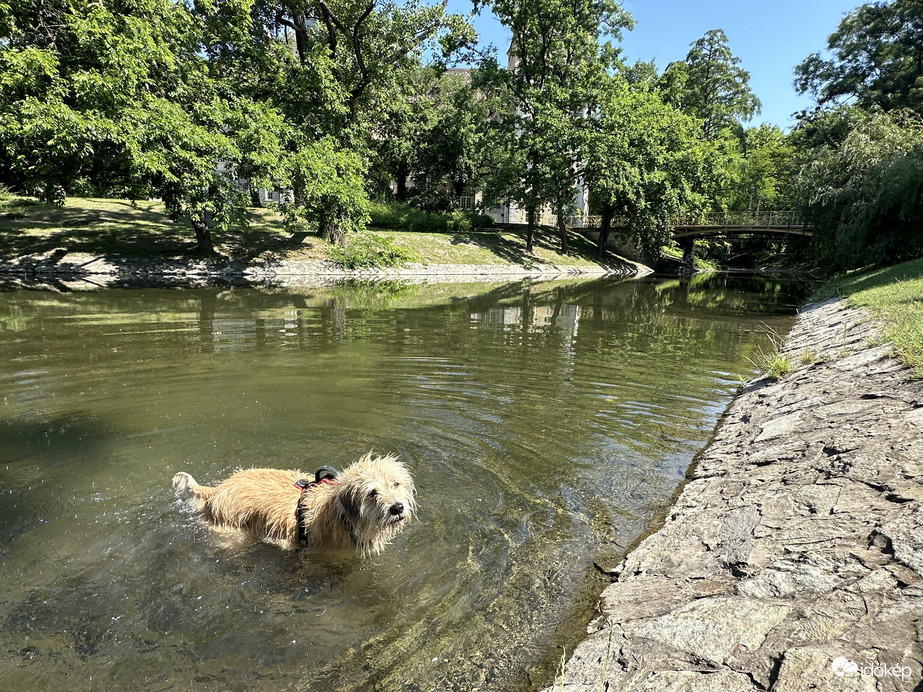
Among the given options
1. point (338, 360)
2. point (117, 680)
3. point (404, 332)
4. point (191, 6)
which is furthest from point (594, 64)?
point (117, 680)

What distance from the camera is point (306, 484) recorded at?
4863mm

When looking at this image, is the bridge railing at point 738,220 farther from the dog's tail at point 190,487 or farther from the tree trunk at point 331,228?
the dog's tail at point 190,487

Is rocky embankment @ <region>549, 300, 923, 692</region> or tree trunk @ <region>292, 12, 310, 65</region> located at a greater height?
tree trunk @ <region>292, 12, 310, 65</region>

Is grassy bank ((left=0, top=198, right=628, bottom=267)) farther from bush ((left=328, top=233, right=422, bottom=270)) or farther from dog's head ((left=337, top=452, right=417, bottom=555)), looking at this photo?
dog's head ((left=337, top=452, right=417, bottom=555))

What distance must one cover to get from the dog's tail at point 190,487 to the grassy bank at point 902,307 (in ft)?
25.0

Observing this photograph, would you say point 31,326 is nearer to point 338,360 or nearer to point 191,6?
point 338,360

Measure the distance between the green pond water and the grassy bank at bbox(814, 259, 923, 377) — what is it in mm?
2643

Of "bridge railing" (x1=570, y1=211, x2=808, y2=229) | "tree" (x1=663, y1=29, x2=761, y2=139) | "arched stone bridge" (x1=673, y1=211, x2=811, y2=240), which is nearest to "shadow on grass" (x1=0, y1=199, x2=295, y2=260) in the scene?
"bridge railing" (x1=570, y1=211, x2=808, y2=229)

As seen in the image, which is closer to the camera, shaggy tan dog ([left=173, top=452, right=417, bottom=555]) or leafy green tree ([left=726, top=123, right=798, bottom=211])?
shaggy tan dog ([left=173, top=452, right=417, bottom=555])

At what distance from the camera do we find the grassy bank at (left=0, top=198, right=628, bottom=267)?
28.7 m

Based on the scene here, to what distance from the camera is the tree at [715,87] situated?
199 feet

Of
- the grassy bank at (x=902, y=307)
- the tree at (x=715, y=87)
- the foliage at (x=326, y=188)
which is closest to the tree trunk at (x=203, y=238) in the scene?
the foliage at (x=326, y=188)

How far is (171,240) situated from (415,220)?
20.4 meters

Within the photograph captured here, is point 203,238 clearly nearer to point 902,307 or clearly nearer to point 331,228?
point 331,228
